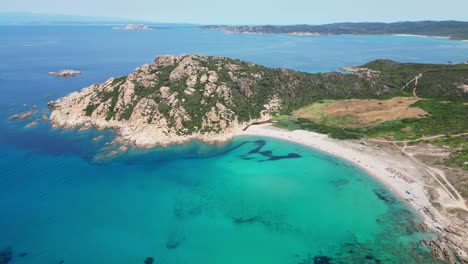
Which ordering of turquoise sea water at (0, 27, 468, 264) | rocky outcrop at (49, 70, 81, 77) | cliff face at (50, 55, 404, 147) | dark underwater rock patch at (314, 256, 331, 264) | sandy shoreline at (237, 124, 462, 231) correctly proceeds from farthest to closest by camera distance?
1. rocky outcrop at (49, 70, 81, 77)
2. cliff face at (50, 55, 404, 147)
3. sandy shoreline at (237, 124, 462, 231)
4. turquoise sea water at (0, 27, 468, 264)
5. dark underwater rock patch at (314, 256, 331, 264)

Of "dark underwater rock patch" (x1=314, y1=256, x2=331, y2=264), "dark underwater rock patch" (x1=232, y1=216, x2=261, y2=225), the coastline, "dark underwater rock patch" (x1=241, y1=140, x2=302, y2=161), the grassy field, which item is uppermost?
the grassy field

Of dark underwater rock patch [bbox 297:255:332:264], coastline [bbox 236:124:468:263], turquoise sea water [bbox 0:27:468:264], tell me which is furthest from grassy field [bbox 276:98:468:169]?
dark underwater rock patch [bbox 297:255:332:264]

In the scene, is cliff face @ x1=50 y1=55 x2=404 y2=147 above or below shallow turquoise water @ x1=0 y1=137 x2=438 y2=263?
above

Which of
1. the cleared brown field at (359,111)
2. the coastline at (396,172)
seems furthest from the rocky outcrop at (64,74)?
the cleared brown field at (359,111)

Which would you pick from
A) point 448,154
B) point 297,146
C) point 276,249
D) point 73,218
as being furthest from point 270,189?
point 448,154

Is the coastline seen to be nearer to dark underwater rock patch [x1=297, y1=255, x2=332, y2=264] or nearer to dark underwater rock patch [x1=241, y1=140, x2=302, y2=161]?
dark underwater rock patch [x1=241, y1=140, x2=302, y2=161]

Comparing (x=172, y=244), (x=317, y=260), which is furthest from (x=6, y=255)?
(x=317, y=260)

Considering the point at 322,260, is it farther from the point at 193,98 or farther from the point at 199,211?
the point at 193,98
